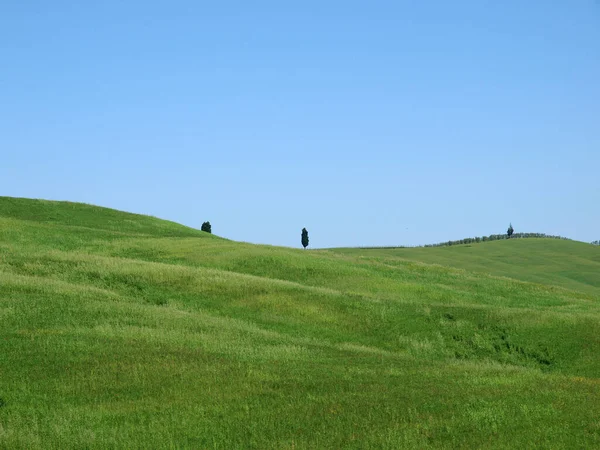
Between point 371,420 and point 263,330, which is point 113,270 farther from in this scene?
point 371,420

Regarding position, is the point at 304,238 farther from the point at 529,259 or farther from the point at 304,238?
the point at 529,259

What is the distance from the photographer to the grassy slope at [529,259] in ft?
305

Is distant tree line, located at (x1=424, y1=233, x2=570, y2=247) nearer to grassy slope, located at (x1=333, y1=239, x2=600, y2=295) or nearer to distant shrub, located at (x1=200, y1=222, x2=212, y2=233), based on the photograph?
grassy slope, located at (x1=333, y1=239, x2=600, y2=295)

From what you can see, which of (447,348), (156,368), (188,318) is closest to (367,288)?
(447,348)

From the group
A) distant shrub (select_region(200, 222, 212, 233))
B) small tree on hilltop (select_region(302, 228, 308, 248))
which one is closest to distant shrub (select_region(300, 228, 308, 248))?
small tree on hilltop (select_region(302, 228, 308, 248))

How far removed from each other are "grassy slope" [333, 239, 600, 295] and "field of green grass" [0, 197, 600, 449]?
43.0 m

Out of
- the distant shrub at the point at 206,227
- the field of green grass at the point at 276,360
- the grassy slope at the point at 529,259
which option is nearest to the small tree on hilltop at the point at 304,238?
the grassy slope at the point at 529,259

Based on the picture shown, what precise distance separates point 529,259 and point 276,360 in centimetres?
9518

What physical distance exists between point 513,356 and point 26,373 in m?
19.5

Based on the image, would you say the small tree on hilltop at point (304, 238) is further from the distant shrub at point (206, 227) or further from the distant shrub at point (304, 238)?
the distant shrub at point (206, 227)

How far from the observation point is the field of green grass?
15.8 meters

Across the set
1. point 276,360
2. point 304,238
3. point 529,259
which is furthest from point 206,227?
point 276,360

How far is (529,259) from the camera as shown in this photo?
112 meters

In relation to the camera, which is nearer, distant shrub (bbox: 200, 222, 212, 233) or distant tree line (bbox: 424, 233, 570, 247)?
distant shrub (bbox: 200, 222, 212, 233)
